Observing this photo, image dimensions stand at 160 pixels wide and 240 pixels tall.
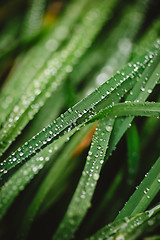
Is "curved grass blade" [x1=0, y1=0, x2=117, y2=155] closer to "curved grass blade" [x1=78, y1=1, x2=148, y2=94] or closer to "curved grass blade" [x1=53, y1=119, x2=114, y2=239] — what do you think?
"curved grass blade" [x1=78, y1=1, x2=148, y2=94]

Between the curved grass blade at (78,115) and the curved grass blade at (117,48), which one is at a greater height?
the curved grass blade at (117,48)

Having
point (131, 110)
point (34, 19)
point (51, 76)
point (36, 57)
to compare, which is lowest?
point (131, 110)

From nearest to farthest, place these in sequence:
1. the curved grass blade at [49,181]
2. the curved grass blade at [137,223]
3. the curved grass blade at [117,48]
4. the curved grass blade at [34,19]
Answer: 1. the curved grass blade at [137,223]
2. the curved grass blade at [49,181]
3. the curved grass blade at [117,48]
4. the curved grass blade at [34,19]

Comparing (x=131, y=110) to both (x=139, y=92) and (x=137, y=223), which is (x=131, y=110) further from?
(x=137, y=223)

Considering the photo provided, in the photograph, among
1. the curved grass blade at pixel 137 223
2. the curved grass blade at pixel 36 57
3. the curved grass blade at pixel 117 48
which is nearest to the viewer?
the curved grass blade at pixel 137 223

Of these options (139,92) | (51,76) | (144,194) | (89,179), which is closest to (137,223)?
(144,194)

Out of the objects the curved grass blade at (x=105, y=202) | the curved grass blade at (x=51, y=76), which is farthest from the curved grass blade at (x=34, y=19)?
the curved grass blade at (x=105, y=202)

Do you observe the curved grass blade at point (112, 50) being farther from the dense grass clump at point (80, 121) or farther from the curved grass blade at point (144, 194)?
the curved grass blade at point (144, 194)

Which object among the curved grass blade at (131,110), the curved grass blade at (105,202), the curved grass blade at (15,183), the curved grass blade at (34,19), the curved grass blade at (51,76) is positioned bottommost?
the curved grass blade at (105,202)
